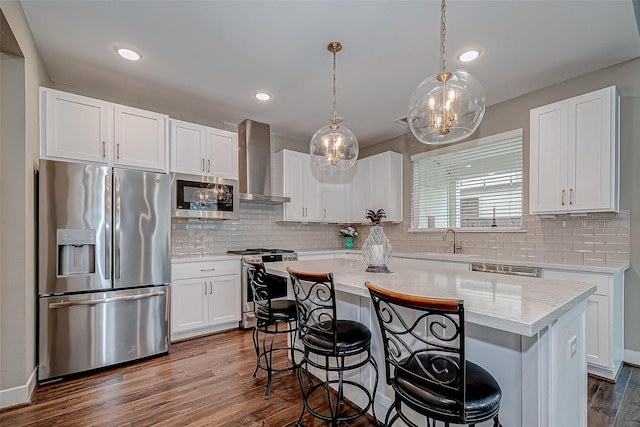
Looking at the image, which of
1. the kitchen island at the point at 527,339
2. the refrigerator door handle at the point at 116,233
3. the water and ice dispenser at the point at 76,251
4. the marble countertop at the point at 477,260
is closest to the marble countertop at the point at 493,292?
the kitchen island at the point at 527,339

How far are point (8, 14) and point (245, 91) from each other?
183 cm

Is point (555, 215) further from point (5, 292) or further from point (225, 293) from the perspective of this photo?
point (5, 292)

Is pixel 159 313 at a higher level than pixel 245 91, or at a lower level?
lower

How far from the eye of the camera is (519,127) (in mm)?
3428

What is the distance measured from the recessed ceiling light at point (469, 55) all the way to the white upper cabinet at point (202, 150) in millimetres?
2719

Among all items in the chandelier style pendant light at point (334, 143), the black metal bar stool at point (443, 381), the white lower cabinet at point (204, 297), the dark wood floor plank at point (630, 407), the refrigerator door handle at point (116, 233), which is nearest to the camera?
the black metal bar stool at point (443, 381)

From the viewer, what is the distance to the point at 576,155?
2.74 metres

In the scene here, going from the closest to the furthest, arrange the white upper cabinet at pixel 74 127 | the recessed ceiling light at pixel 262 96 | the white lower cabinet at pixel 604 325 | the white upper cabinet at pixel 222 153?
the white lower cabinet at pixel 604 325 < the white upper cabinet at pixel 74 127 < the recessed ceiling light at pixel 262 96 < the white upper cabinet at pixel 222 153

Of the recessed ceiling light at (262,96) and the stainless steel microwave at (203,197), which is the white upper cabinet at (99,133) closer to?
the stainless steel microwave at (203,197)

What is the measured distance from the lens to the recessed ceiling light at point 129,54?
2.54m

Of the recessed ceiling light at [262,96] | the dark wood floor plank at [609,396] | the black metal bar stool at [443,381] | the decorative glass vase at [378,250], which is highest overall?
the recessed ceiling light at [262,96]

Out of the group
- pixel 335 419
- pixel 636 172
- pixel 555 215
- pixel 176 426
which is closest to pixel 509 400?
pixel 335 419

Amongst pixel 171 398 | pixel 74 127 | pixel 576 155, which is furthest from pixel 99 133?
pixel 576 155

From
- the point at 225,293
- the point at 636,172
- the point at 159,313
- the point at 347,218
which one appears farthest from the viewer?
the point at 347,218
